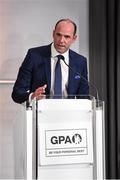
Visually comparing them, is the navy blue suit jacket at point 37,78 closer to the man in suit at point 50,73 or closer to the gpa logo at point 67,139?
the man in suit at point 50,73

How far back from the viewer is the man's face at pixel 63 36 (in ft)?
8.32

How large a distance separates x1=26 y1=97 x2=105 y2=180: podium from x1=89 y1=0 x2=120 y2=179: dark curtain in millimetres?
1092

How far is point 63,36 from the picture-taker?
2.53m

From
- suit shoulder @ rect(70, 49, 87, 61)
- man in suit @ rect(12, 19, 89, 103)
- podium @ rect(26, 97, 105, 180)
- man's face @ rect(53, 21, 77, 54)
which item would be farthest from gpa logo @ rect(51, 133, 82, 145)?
suit shoulder @ rect(70, 49, 87, 61)

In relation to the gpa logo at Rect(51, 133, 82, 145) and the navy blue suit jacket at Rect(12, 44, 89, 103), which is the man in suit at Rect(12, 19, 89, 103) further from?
the gpa logo at Rect(51, 133, 82, 145)

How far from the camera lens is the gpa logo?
1679 millimetres

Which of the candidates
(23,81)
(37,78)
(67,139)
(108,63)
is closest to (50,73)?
(37,78)

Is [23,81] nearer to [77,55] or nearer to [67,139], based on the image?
[77,55]

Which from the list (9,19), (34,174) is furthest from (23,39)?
(34,174)

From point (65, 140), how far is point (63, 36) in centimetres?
108

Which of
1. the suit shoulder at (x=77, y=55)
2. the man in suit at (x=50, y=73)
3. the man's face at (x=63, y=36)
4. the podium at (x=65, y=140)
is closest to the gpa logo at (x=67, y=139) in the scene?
the podium at (x=65, y=140)

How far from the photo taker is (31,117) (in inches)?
66.6

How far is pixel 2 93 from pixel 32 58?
385 millimetres

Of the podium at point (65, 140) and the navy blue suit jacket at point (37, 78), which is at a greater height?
the navy blue suit jacket at point (37, 78)
